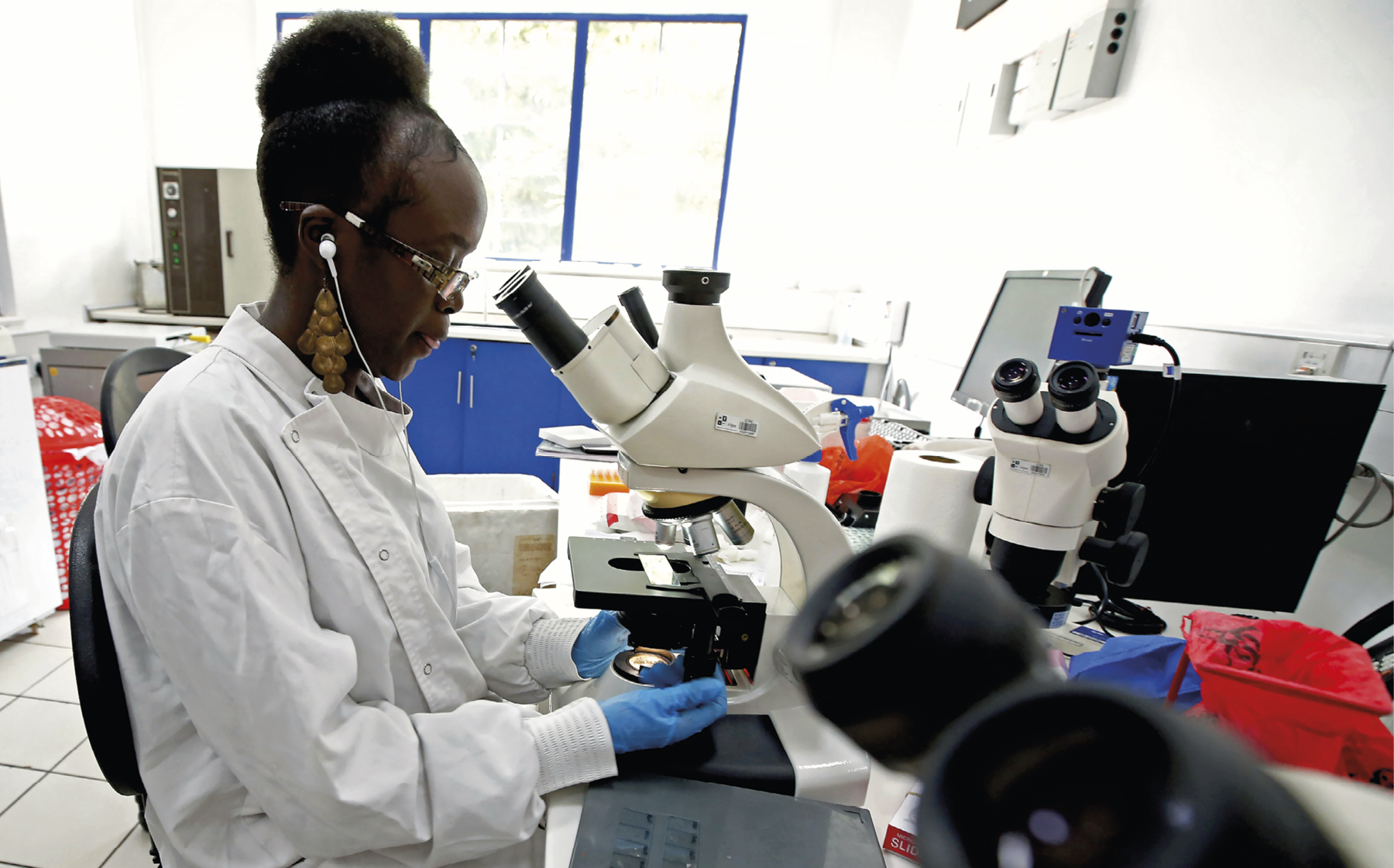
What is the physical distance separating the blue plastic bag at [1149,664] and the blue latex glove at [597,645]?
0.66m

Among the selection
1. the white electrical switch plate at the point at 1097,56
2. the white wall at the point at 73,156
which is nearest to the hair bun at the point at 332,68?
the white electrical switch plate at the point at 1097,56

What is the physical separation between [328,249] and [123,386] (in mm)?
1056

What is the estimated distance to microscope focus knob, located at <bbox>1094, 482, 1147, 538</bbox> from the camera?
36.5 inches

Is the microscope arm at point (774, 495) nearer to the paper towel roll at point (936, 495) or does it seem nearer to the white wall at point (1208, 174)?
the paper towel roll at point (936, 495)

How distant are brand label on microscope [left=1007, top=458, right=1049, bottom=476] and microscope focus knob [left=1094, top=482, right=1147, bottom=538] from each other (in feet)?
0.38

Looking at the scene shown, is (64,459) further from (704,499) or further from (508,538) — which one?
(704,499)

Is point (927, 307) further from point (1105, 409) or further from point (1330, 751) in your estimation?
point (1330, 751)

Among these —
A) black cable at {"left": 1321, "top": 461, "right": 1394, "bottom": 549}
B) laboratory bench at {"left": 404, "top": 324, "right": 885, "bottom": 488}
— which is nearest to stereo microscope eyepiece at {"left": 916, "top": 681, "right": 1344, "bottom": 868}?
black cable at {"left": 1321, "top": 461, "right": 1394, "bottom": 549}

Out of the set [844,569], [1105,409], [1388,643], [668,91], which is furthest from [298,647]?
[668,91]

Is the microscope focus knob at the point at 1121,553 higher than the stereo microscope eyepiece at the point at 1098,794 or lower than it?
lower

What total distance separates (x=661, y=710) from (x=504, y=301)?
515 millimetres

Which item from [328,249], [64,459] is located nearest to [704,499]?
[328,249]

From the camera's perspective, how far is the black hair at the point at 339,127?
82cm

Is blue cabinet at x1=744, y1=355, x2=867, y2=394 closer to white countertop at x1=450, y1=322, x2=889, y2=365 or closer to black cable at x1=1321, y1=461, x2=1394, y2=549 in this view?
white countertop at x1=450, y1=322, x2=889, y2=365
